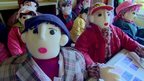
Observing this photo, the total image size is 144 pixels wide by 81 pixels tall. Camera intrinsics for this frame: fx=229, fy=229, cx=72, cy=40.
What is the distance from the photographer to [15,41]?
116 cm

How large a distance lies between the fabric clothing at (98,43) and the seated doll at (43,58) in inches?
8.5

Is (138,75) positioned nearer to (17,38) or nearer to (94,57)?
(94,57)

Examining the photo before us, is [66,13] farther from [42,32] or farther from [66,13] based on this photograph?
[42,32]

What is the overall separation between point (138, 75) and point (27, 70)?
0.43 meters

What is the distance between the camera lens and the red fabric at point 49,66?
0.71 metres

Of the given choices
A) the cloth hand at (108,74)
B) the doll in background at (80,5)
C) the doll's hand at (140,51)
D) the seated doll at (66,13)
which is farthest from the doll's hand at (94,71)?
the doll in background at (80,5)

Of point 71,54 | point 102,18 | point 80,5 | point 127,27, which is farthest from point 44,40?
point 80,5

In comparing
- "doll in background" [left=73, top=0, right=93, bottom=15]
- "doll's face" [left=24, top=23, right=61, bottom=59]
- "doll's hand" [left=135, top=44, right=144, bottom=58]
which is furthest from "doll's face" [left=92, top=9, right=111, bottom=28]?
"doll in background" [left=73, top=0, right=93, bottom=15]

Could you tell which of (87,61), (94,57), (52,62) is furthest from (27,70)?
(94,57)

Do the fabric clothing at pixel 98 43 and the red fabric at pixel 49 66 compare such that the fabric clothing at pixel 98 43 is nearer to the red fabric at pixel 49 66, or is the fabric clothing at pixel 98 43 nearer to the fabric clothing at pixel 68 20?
the red fabric at pixel 49 66

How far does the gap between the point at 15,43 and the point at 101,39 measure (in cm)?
44

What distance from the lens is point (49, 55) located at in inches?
27.1

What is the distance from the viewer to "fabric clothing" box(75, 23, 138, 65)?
38.0 inches

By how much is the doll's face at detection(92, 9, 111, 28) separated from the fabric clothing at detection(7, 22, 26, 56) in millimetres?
396
